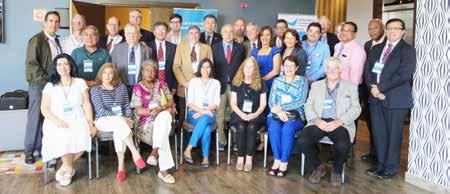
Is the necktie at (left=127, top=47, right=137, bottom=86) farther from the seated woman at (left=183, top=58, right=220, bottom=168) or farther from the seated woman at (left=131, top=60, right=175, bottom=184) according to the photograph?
the seated woman at (left=183, top=58, right=220, bottom=168)

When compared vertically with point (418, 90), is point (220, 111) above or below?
Result: below

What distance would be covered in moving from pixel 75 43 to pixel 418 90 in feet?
11.2

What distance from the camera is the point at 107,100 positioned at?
414cm

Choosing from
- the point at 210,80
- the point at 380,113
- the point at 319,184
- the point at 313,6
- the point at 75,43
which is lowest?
the point at 319,184

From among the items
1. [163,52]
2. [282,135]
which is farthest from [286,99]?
[163,52]

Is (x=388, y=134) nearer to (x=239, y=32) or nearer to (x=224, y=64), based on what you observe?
(x=224, y=64)

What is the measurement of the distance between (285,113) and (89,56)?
199 cm

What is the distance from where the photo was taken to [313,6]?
8320 mm

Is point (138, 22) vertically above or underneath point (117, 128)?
above

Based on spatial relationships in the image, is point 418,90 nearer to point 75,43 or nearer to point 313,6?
point 75,43

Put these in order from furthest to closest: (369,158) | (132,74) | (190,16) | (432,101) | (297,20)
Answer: (297,20)
(190,16)
(369,158)
(132,74)
(432,101)

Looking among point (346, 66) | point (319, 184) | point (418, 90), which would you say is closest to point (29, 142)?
point (319, 184)

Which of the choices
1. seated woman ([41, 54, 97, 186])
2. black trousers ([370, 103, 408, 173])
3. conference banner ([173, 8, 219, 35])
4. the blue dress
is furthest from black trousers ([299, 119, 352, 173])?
conference banner ([173, 8, 219, 35])

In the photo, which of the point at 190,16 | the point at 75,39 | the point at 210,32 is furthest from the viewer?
the point at 190,16
